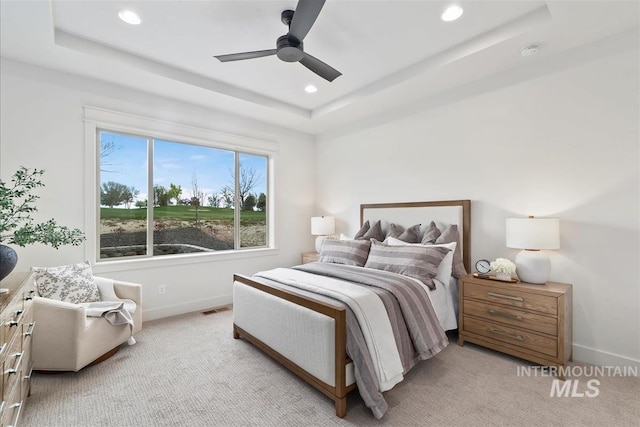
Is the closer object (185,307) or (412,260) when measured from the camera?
(412,260)

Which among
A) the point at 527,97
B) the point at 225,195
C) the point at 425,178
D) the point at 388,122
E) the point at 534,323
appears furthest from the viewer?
the point at 225,195

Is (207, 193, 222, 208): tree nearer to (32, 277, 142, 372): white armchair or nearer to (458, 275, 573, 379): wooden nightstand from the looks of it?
(32, 277, 142, 372): white armchair

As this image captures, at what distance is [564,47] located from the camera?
2.68 m

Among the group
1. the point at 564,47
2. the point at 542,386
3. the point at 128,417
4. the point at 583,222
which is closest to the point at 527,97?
the point at 564,47

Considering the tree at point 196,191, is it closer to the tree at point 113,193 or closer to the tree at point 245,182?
the tree at point 245,182

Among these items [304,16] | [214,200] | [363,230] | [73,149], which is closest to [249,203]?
[214,200]

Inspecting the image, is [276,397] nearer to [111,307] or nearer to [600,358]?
[111,307]

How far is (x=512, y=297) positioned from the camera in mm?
2592

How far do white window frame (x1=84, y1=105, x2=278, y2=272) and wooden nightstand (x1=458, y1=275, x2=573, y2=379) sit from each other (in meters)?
2.98

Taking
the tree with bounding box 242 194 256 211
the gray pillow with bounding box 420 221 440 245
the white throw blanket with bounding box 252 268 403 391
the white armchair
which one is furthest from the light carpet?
the tree with bounding box 242 194 256 211

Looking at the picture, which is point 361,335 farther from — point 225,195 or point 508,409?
point 225,195

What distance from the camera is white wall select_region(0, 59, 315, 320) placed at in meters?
2.86

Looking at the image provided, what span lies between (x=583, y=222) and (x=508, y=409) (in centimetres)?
176

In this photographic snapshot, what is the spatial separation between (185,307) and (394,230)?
2.88 m
